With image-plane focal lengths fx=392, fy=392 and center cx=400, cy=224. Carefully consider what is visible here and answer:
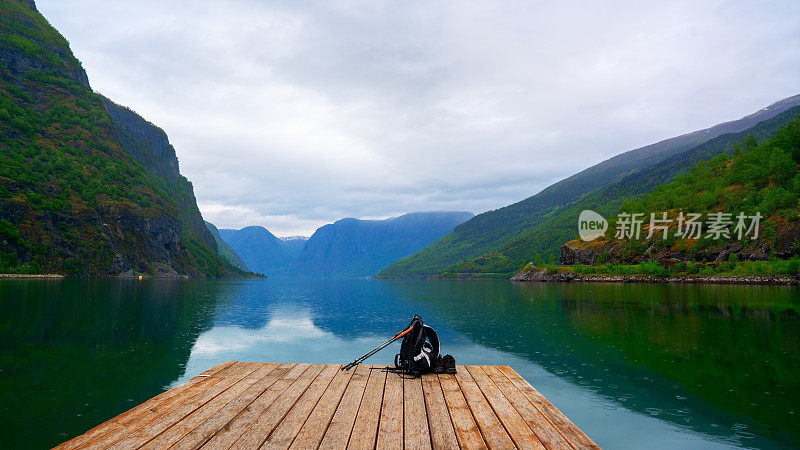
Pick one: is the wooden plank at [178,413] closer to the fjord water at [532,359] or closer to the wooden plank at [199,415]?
the wooden plank at [199,415]

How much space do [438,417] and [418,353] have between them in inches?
148

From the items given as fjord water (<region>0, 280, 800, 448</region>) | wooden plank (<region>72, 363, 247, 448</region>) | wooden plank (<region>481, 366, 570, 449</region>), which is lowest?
fjord water (<region>0, 280, 800, 448</region>)

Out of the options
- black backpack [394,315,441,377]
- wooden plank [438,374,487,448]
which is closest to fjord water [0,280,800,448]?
wooden plank [438,374,487,448]

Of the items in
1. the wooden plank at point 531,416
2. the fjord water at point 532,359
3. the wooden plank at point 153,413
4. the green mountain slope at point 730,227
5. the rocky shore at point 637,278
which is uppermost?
the green mountain slope at point 730,227

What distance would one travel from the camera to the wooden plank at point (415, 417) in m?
6.70

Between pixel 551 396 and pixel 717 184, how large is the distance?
175 metres

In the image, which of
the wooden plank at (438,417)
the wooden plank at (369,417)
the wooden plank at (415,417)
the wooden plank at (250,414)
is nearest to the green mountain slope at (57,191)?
the wooden plank at (250,414)

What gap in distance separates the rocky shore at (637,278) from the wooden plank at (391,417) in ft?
380

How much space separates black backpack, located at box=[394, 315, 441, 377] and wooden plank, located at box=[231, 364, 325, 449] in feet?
8.90

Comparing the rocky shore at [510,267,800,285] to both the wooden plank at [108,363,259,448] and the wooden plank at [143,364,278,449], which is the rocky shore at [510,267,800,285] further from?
the wooden plank at [108,363,259,448]

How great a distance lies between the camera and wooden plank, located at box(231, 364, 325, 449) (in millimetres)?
6609

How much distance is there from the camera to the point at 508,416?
8070 mm

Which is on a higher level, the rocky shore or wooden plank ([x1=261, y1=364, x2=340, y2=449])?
wooden plank ([x1=261, y1=364, x2=340, y2=449])

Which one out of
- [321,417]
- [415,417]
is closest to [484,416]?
[415,417]
